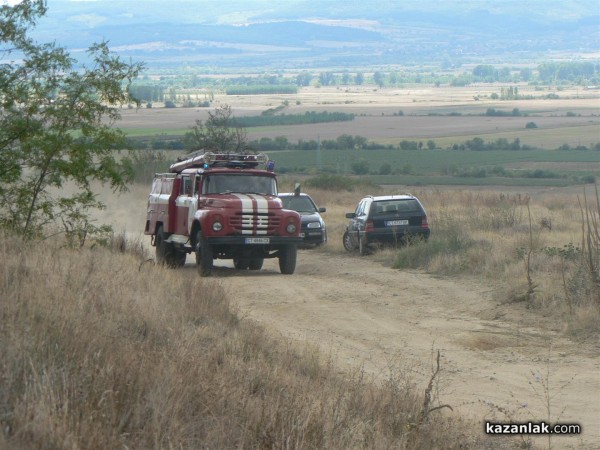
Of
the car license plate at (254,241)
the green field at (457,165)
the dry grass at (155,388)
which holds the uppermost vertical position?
the dry grass at (155,388)

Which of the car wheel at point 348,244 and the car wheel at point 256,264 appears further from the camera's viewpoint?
the car wheel at point 348,244

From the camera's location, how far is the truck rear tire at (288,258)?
2195cm

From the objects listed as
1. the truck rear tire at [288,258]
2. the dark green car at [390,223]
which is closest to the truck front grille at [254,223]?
the truck rear tire at [288,258]

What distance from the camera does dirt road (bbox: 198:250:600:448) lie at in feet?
32.4

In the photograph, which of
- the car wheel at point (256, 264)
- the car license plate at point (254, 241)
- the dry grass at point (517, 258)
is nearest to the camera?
the dry grass at point (517, 258)

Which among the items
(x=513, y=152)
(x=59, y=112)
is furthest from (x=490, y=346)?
(x=513, y=152)

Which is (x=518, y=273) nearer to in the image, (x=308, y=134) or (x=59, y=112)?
(x=59, y=112)

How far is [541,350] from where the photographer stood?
41.5 ft

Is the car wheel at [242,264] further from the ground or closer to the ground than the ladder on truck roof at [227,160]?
closer to the ground

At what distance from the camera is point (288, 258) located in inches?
867

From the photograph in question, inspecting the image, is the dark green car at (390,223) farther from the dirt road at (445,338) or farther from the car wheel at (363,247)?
the dirt road at (445,338)

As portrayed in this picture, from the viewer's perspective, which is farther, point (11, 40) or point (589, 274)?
point (11, 40)

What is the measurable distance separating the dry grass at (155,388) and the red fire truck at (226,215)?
10661mm

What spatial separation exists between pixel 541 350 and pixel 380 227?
14368 millimetres
